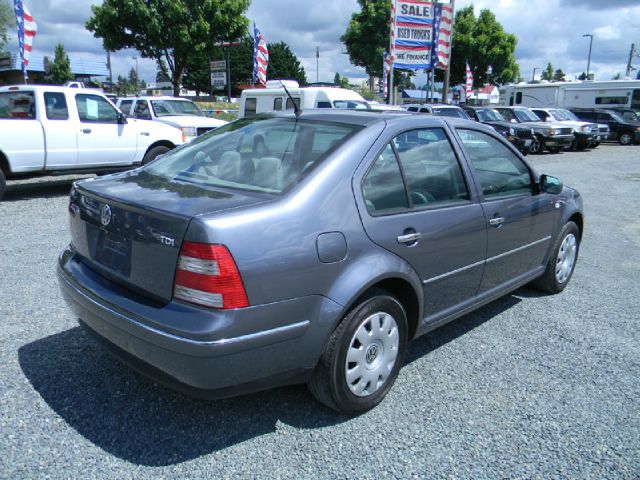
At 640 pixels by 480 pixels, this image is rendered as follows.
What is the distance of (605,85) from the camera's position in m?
29.1

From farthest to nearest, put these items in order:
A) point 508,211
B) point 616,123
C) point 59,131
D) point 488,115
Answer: point 616,123 → point 488,115 → point 59,131 → point 508,211

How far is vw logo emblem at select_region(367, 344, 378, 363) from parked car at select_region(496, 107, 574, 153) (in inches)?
726

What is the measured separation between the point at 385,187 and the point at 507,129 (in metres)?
17.4

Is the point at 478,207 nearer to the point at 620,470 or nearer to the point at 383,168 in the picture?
the point at 383,168

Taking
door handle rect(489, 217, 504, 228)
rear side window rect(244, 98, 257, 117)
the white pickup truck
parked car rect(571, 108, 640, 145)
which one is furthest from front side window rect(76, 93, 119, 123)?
parked car rect(571, 108, 640, 145)

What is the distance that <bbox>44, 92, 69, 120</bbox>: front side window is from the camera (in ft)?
28.1

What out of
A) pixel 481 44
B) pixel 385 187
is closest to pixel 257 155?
pixel 385 187

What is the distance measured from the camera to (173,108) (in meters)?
14.4

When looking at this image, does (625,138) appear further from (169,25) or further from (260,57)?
(169,25)

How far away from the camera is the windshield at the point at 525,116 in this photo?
20750 mm

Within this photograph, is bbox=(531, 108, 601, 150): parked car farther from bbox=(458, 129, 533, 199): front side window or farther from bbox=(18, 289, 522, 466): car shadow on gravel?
bbox=(18, 289, 522, 466): car shadow on gravel

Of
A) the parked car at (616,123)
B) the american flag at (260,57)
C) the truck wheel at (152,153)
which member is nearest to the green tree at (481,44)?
the parked car at (616,123)

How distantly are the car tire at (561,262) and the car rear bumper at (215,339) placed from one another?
2811 mm

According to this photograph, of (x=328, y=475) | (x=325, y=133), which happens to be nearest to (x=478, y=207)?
(x=325, y=133)
